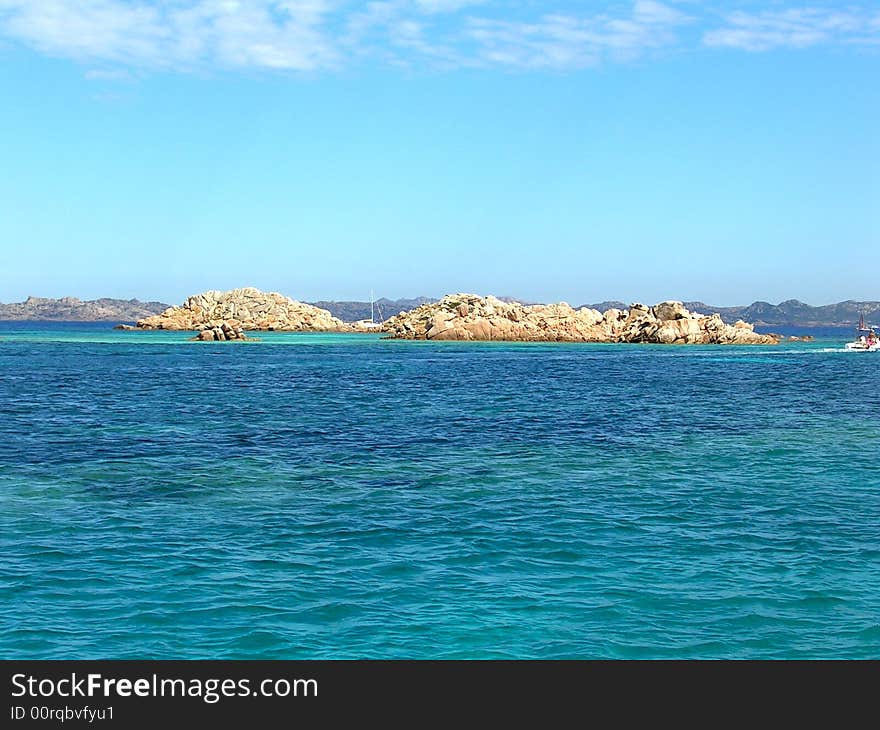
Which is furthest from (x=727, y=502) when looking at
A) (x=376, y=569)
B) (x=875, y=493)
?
(x=376, y=569)

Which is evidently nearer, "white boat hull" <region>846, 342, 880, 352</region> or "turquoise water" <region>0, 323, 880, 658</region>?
"turquoise water" <region>0, 323, 880, 658</region>

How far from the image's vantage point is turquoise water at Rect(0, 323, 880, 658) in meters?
16.2

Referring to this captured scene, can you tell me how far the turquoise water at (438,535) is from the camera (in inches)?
639

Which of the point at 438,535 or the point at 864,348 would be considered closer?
the point at 438,535

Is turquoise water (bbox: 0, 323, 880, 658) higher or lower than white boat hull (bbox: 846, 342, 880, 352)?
lower

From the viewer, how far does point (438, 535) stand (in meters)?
23.1

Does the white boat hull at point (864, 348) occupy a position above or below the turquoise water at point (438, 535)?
above

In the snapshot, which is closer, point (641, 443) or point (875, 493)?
point (875, 493)

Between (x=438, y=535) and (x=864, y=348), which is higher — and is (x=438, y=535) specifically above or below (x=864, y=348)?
below

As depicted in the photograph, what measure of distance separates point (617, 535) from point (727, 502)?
6.07m

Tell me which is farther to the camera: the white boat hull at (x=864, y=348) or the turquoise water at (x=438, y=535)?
the white boat hull at (x=864, y=348)
